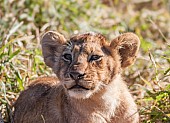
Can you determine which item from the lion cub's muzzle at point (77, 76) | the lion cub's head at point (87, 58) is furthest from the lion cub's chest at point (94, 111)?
the lion cub's muzzle at point (77, 76)

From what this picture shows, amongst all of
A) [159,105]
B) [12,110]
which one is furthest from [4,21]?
[159,105]

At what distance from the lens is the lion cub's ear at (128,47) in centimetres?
822

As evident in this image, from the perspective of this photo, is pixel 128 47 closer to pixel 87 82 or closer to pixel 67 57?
pixel 67 57

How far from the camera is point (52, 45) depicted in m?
8.52

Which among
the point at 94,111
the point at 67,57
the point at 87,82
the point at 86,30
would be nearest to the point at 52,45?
the point at 67,57

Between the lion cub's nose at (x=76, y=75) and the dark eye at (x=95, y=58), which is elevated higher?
the dark eye at (x=95, y=58)

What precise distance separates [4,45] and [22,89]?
2.32 feet

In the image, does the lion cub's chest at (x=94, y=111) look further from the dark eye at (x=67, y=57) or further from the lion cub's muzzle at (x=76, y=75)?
the lion cub's muzzle at (x=76, y=75)

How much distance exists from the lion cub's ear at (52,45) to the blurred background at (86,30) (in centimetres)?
100

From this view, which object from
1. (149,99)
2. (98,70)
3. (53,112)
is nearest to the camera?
(98,70)

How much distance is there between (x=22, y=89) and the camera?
9.56 metres

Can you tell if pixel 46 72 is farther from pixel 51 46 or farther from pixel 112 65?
pixel 112 65

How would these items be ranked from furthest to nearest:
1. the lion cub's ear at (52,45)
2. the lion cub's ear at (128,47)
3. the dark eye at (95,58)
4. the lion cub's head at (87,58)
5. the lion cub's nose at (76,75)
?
the lion cub's ear at (52,45), the lion cub's ear at (128,47), the dark eye at (95,58), the lion cub's head at (87,58), the lion cub's nose at (76,75)

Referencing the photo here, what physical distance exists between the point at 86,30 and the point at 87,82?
469cm
